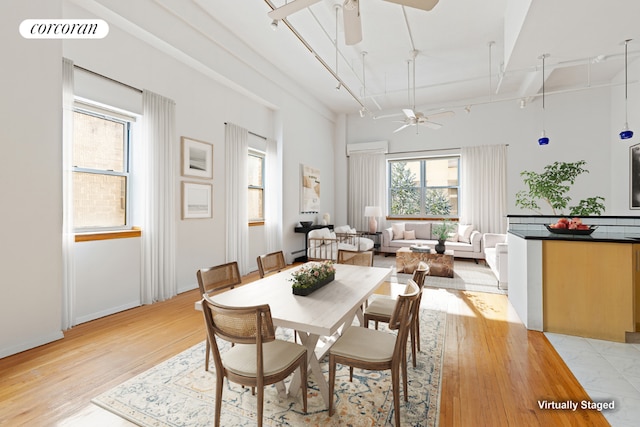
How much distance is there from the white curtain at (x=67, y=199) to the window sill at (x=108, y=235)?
160 millimetres

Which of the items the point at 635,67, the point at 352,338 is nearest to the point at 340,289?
the point at 352,338

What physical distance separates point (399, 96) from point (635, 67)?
3954mm

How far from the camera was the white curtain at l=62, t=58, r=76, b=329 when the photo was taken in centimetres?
285

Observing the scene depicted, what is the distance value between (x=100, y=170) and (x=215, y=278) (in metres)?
2.22

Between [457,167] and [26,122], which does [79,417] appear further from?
[457,167]

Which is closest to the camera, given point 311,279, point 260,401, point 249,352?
point 260,401

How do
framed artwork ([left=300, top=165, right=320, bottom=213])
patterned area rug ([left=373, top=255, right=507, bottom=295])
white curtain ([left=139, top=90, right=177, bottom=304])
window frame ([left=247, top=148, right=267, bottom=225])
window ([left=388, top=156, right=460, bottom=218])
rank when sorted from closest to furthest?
white curtain ([left=139, top=90, right=177, bottom=304])
patterned area rug ([left=373, top=255, right=507, bottom=295])
window frame ([left=247, top=148, right=267, bottom=225])
framed artwork ([left=300, top=165, right=320, bottom=213])
window ([left=388, top=156, right=460, bottom=218])

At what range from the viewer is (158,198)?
376cm

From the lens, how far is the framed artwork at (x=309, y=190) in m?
6.72

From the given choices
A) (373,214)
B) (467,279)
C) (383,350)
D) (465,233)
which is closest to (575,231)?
(467,279)

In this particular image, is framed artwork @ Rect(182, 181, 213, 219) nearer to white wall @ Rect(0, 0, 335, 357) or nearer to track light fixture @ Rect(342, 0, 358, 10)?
white wall @ Rect(0, 0, 335, 357)

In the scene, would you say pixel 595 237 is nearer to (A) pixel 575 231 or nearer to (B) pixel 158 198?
(A) pixel 575 231

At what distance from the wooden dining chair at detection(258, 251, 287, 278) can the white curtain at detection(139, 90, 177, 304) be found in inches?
70.6

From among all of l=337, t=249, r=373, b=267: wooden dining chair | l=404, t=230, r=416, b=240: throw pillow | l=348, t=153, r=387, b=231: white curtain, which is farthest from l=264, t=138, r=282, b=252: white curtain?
l=404, t=230, r=416, b=240: throw pillow
